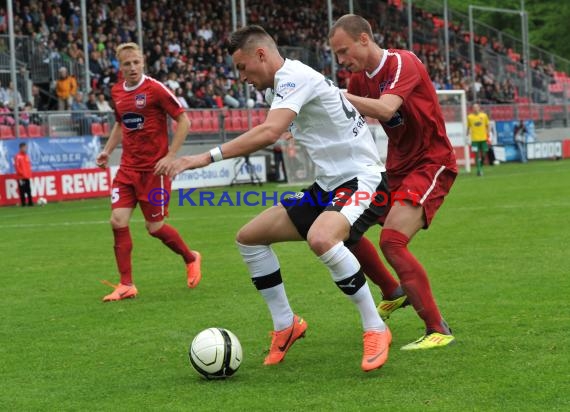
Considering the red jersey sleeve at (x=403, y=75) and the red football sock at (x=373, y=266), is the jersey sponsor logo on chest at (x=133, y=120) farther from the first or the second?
the red jersey sleeve at (x=403, y=75)

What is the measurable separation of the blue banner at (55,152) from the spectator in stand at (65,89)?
5.65 feet

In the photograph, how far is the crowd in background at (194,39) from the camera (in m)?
29.4

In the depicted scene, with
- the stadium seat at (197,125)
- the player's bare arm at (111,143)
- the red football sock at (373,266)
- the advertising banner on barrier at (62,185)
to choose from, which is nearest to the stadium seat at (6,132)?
the advertising banner on barrier at (62,185)

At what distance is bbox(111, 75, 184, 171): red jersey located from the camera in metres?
9.80

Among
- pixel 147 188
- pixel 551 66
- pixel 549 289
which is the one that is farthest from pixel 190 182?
pixel 551 66

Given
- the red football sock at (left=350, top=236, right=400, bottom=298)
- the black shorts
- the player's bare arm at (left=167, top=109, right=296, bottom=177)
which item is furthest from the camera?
the red football sock at (left=350, top=236, right=400, bottom=298)

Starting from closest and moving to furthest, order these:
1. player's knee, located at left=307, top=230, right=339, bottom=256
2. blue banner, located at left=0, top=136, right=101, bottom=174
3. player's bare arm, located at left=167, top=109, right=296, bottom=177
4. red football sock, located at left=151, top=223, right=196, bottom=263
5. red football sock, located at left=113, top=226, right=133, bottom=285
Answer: player's bare arm, located at left=167, top=109, right=296, bottom=177 < player's knee, located at left=307, top=230, right=339, bottom=256 < red football sock, located at left=113, top=226, right=133, bottom=285 < red football sock, located at left=151, top=223, right=196, bottom=263 < blue banner, located at left=0, top=136, right=101, bottom=174

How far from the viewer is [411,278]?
642 centimetres

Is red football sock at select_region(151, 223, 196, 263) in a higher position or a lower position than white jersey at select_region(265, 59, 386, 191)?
lower

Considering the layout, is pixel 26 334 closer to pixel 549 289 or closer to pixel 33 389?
pixel 33 389

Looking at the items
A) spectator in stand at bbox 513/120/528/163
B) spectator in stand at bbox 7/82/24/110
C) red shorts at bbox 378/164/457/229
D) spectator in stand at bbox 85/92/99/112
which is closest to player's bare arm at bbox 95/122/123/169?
red shorts at bbox 378/164/457/229

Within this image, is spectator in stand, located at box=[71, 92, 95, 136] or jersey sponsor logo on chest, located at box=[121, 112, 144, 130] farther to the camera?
spectator in stand, located at box=[71, 92, 95, 136]

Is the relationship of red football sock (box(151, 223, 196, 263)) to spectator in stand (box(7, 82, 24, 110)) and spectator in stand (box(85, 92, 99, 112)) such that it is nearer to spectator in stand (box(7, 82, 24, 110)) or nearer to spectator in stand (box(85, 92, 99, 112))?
spectator in stand (box(7, 82, 24, 110))

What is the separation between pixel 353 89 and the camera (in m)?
7.07
